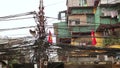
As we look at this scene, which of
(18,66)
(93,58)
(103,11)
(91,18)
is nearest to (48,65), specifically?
(18,66)

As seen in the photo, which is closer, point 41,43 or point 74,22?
point 41,43

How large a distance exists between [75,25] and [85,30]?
1410 mm

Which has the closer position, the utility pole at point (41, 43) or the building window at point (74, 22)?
the utility pole at point (41, 43)

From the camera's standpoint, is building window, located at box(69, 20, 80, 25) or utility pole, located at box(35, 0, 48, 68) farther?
building window, located at box(69, 20, 80, 25)

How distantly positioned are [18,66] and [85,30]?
18299mm

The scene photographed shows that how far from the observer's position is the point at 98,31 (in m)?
36.6

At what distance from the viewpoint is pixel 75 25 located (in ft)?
129

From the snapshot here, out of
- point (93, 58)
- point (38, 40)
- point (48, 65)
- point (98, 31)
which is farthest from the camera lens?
point (98, 31)

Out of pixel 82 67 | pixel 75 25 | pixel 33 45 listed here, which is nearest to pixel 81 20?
pixel 75 25

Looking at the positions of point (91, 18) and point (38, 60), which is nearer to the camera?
point (38, 60)

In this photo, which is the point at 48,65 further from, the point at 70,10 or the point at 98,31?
the point at 70,10

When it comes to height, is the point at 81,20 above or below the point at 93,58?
above

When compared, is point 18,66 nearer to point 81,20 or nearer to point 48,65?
point 48,65

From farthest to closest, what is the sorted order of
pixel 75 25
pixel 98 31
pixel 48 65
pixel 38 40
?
pixel 75 25 < pixel 98 31 < pixel 48 65 < pixel 38 40
